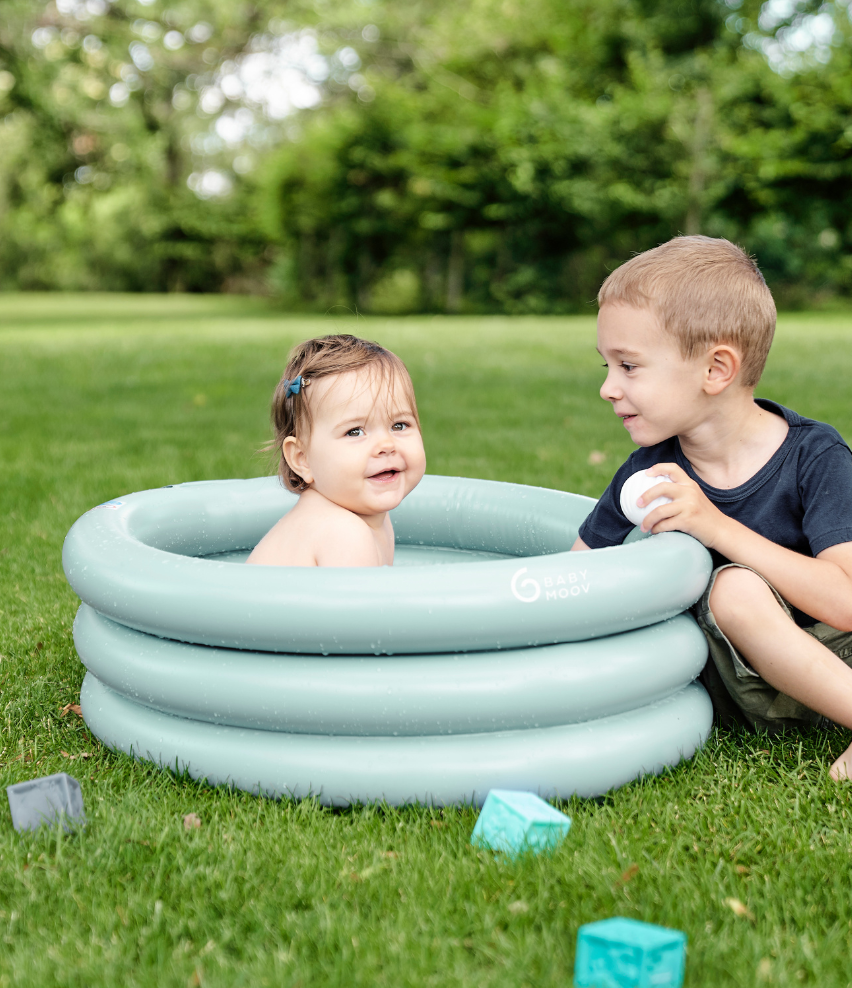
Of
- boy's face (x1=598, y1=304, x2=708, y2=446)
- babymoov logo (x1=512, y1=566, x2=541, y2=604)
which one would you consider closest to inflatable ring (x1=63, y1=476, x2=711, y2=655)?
babymoov logo (x1=512, y1=566, x2=541, y2=604)

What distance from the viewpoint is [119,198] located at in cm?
3734

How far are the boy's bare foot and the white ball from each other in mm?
672

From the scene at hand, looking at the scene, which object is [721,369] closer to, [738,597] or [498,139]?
[738,597]

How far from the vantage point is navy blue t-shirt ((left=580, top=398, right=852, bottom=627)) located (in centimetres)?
232

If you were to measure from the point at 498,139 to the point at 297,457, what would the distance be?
840 inches

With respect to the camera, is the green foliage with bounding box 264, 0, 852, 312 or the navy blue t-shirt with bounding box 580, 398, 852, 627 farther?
the green foliage with bounding box 264, 0, 852, 312

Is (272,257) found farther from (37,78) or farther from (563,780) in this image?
(563,780)

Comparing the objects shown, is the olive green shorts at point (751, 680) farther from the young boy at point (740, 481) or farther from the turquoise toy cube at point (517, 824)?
the turquoise toy cube at point (517, 824)

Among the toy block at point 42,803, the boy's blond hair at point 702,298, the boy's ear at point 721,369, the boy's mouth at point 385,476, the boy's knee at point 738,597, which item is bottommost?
the toy block at point 42,803

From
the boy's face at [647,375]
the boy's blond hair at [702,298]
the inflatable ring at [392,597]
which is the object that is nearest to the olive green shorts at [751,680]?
the inflatable ring at [392,597]

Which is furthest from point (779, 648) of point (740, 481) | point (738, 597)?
point (740, 481)

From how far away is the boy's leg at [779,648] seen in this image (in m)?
2.28

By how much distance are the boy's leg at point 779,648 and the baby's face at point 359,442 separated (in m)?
0.81

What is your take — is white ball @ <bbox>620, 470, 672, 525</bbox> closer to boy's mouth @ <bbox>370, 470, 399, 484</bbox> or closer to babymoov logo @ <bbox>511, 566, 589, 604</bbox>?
babymoov logo @ <bbox>511, 566, 589, 604</bbox>
